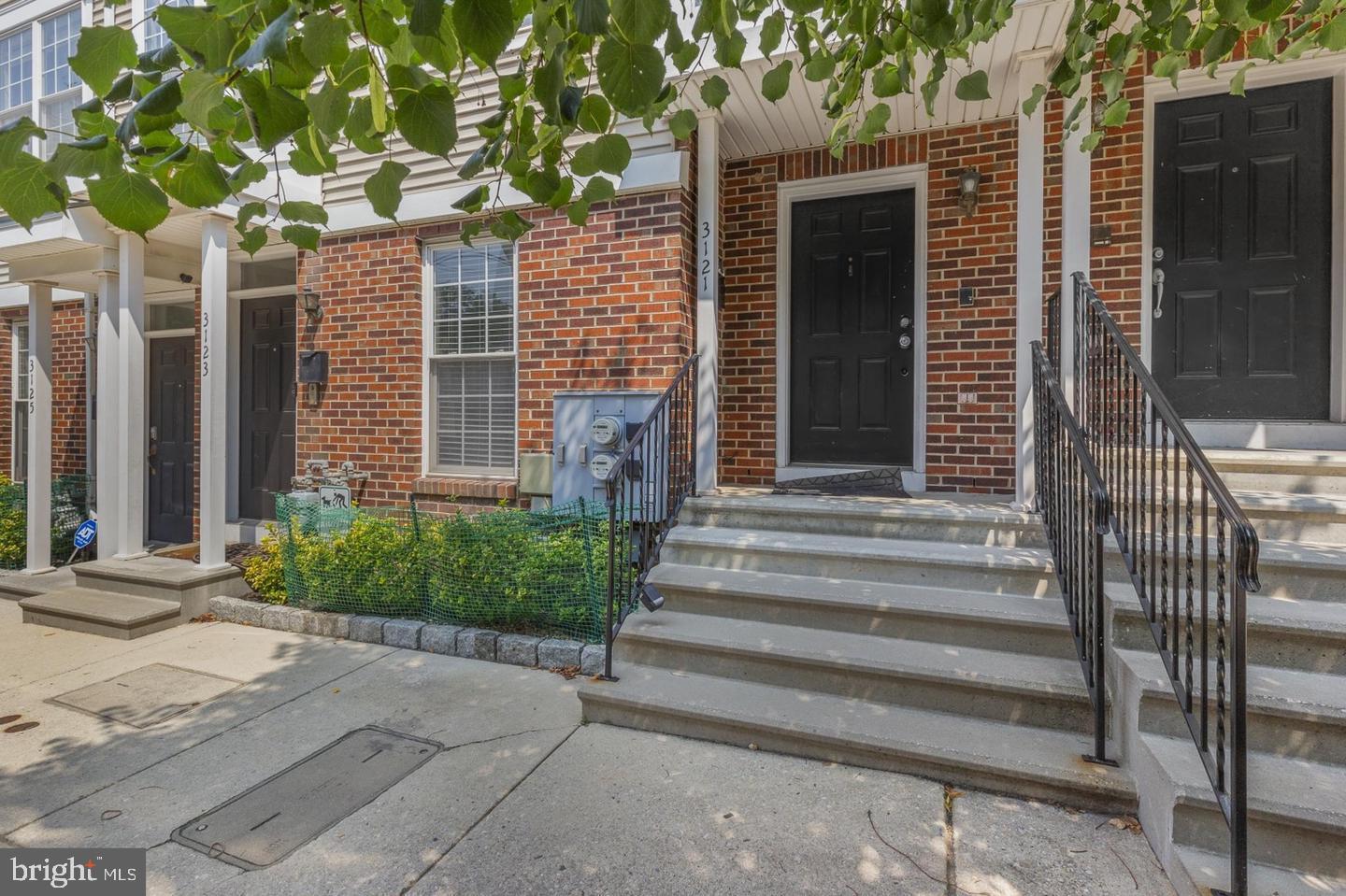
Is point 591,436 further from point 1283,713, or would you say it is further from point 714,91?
point 1283,713

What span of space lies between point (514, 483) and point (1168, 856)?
4.07 m

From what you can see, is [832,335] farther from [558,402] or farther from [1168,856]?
[1168,856]

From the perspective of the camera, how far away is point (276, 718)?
3.01 meters

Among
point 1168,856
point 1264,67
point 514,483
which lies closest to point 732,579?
point 1168,856

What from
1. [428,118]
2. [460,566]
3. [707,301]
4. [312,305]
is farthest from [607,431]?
[428,118]

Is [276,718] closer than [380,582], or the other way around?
[276,718]

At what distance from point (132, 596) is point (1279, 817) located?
6.15 meters

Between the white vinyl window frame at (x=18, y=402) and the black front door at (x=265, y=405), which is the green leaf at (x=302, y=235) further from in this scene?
the white vinyl window frame at (x=18, y=402)

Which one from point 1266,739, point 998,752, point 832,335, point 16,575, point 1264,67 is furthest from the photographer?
point 16,575

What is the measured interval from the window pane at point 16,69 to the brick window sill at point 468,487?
5770 mm

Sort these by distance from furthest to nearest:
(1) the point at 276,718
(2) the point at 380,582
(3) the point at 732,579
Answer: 1. (2) the point at 380,582
2. (3) the point at 732,579
3. (1) the point at 276,718

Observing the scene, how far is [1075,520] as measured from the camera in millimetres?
2715

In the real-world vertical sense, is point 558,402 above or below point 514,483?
above

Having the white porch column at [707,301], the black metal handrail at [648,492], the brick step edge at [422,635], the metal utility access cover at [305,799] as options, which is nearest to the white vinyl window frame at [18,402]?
the brick step edge at [422,635]
